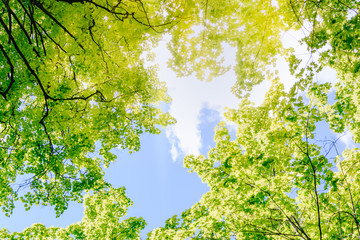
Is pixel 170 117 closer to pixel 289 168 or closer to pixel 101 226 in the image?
pixel 289 168

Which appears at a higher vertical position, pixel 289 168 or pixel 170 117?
pixel 170 117

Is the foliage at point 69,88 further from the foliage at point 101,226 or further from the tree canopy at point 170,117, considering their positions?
the foliage at point 101,226

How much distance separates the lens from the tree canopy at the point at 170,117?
4020mm

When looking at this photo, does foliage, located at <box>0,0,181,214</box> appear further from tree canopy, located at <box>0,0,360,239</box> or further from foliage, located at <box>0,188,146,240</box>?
foliage, located at <box>0,188,146,240</box>

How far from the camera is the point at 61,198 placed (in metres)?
5.23

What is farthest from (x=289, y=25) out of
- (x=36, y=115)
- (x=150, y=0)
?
(x=36, y=115)

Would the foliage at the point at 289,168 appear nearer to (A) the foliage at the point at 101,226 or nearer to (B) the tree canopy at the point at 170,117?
(B) the tree canopy at the point at 170,117

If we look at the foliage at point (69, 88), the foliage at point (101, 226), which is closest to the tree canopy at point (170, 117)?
the foliage at point (69, 88)

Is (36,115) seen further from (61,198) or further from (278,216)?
(278,216)

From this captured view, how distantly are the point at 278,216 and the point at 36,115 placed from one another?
7327mm

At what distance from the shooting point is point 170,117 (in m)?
6.96

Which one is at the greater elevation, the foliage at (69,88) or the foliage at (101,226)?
the foliage at (69,88)

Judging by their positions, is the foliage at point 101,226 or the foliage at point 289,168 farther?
the foliage at point 101,226

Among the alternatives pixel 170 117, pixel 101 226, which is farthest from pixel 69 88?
pixel 101 226
